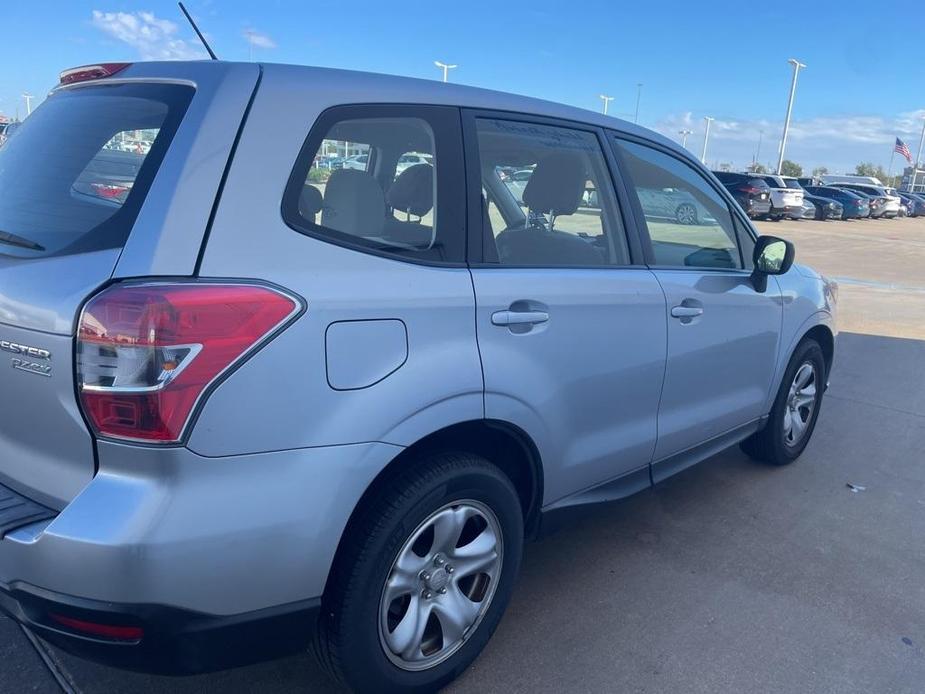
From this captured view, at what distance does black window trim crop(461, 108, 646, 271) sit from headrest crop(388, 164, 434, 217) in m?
0.12

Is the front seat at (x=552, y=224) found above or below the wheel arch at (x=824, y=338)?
above

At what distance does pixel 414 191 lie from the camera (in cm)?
249

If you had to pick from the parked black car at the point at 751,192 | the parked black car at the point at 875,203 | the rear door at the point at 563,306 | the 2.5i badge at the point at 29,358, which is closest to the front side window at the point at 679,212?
the rear door at the point at 563,306

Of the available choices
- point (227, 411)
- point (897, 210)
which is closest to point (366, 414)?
point (227, 411)

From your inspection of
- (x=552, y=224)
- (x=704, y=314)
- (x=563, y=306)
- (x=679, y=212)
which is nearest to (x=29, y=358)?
(x=563, y=306)

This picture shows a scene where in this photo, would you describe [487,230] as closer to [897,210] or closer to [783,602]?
[783,602]

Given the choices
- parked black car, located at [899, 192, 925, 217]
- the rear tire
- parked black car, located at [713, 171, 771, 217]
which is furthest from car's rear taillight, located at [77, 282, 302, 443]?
parked black car, located at [899, 192, 925, 217]

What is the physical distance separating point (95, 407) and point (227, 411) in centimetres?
30

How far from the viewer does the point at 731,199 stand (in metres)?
3.81

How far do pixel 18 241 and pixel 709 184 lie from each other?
295 centimetres

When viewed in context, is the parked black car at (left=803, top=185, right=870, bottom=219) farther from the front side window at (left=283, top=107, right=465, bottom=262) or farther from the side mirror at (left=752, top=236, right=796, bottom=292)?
the front side window at (left=283, top=107, right=465, bottom=262)

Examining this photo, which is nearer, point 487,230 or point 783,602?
point 487,230

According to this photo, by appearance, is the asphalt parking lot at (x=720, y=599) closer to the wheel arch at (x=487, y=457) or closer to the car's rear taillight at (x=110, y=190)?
the wheel arch at (x=487, y=457)

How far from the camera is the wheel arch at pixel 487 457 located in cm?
211
